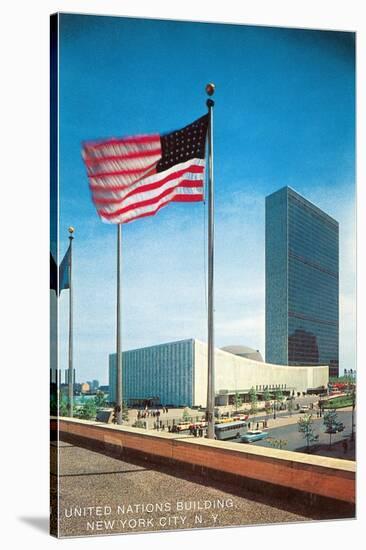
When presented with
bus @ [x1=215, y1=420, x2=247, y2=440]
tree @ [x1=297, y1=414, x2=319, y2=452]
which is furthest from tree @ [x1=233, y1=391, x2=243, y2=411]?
tree @ [x1=297, y1=414, x2=319, y2=452]

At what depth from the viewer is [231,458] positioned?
1070cm

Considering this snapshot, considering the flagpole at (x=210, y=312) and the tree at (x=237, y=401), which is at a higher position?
the flagpole at (x=210, y=312)

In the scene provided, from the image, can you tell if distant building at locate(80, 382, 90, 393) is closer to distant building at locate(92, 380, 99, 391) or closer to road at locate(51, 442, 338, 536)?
distant building at locate(92, 380, 99, 391)

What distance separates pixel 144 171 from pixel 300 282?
2061 mm

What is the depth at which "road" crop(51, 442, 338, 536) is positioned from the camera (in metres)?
10.2

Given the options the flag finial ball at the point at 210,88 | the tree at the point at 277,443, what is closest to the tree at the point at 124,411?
the tree at the point at 277,443

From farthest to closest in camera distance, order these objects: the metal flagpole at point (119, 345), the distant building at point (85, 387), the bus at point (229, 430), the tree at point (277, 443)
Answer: the tree at point (277, 443)
the bus at point (229, 430)
the metal flagpole at point (119, 345)
the distant building at point (85, 387)

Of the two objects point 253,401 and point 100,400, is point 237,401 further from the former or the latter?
point 100,400

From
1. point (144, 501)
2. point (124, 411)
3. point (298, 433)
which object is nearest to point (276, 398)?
point (298, 433)

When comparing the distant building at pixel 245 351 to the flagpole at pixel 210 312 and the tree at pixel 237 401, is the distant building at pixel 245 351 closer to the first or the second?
the flagpole at pixel 210 312

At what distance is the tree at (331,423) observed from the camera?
36.9ft

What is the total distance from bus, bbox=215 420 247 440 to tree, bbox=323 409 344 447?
97 centimetres

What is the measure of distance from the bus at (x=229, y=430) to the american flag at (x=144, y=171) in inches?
93.5

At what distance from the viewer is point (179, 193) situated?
35.8ft
